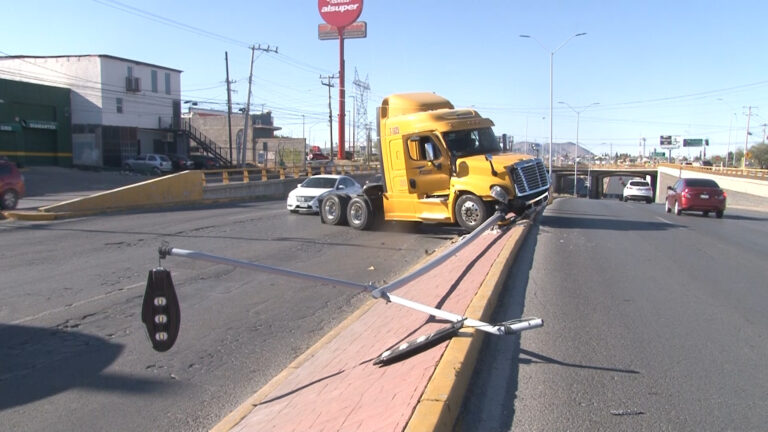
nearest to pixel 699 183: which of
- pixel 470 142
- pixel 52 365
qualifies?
pixel 470 142

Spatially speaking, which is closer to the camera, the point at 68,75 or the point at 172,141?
the point at 68,75

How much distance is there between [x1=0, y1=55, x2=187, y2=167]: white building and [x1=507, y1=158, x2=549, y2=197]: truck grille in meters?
44.1

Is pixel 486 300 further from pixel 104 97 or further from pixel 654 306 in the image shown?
pixel 104 97

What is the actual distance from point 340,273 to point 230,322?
351cm

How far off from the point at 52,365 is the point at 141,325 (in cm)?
140

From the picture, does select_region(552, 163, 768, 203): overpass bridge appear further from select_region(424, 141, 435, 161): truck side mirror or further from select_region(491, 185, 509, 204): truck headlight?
select_region(424, 141, 435, 161): truck side mirror

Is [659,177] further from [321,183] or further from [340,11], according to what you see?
[321,183]

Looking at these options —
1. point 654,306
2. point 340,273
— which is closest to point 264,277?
point 340,273

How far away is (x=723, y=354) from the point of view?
5.78 metres

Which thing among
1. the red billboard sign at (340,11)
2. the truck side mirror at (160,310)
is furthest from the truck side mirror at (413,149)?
the red billboard sign at (340,11)

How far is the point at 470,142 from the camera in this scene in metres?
16.0

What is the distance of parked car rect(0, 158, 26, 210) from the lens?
2000 cm

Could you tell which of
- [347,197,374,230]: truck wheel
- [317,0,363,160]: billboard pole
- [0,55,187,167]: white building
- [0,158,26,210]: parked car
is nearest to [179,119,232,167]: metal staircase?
[0,55,187,167]: white building

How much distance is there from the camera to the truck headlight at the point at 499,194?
48.0 ft
